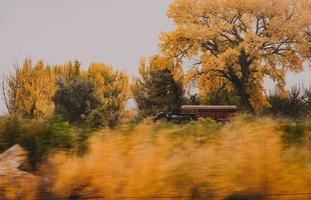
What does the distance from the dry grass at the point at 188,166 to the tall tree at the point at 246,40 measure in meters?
33.6

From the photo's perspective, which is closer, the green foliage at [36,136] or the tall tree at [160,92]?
the green foliage at [36,136]

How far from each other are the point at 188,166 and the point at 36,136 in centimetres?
298

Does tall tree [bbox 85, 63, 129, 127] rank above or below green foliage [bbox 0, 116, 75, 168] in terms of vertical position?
above

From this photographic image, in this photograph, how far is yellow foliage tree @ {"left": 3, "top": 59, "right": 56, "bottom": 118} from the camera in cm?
4669

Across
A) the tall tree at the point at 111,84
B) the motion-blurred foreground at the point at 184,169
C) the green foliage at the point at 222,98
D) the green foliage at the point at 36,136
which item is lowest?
the motion-blurred foreground at the point at 184,169

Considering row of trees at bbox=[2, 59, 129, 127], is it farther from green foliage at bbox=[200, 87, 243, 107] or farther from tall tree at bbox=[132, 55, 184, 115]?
green foliage at bbox=[200, 87, 243, 107]

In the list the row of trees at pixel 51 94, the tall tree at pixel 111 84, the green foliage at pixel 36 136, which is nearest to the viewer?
the green foliage at pixel 36 136

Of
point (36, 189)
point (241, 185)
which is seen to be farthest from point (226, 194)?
point (36, 189)

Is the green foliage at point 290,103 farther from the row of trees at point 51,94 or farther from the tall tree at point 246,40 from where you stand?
the row of trees at point 51,94

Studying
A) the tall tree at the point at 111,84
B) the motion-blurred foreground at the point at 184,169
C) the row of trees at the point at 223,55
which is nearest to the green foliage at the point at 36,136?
→ the motion-blurred foreground at the point at 184,169

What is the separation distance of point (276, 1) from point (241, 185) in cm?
3859

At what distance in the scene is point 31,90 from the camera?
4734 centimetres

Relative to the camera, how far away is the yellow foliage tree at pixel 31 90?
153 ft

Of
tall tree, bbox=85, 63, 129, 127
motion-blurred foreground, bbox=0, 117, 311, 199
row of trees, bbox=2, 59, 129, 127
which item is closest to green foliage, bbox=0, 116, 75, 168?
motion-blurred foreground, bbox=0, 117, 311, 199
